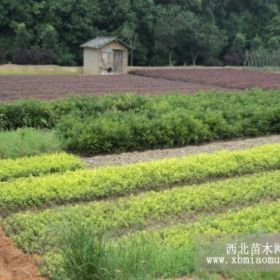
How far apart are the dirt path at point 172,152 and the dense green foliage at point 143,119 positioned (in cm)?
36

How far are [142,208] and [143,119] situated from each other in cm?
571

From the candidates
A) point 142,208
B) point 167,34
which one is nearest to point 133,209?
point 142,208

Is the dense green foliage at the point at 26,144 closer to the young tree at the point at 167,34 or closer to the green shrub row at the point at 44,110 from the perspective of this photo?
the green shrub row at the point at 44,110

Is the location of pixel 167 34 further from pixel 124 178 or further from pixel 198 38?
pixel 124 178

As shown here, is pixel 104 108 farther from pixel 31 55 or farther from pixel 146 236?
pixel 31 55

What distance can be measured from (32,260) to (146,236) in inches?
52.9

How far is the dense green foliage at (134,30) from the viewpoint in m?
48.6

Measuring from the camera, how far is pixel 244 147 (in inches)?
514

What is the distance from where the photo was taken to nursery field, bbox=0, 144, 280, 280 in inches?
194

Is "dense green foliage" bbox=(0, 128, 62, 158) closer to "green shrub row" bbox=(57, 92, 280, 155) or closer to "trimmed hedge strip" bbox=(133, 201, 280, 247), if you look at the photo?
"green shrub row" bbox=(57, 92, 280, 155)

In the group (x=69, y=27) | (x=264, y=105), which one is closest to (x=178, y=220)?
(x=264, y=105)

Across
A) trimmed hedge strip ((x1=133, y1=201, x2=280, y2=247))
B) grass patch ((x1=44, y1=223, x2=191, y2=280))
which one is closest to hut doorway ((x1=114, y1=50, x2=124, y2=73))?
trimmed hedge strip ((x1=133, y1=201, x2=280, y2=247))

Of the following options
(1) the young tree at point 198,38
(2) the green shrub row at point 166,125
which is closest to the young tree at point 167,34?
(1) the young tree at point 198,38

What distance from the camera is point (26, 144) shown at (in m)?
11.3
